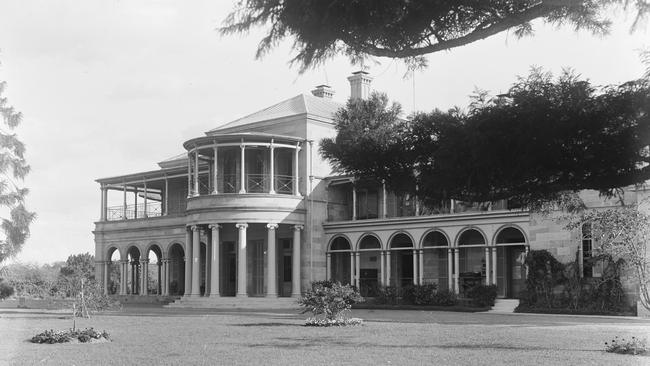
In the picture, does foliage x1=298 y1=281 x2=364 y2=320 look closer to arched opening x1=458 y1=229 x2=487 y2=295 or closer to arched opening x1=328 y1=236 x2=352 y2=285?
arched opening x1=458 y1=229 x2=487 y2=295

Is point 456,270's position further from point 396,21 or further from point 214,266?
point 396,21

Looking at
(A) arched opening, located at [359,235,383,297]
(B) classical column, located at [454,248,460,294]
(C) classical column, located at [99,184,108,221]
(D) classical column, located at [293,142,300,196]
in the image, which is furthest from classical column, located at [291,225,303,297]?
(C) classical column, located at [99,184,108,221]

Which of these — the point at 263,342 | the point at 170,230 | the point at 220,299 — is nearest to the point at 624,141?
the point at 263,342

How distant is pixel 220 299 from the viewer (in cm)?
3791

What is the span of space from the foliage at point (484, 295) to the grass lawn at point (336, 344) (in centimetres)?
716

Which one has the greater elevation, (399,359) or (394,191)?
(394,191)

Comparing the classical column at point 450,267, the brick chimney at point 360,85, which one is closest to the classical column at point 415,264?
the classical column at point 450,267

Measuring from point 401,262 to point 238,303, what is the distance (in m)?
8.33

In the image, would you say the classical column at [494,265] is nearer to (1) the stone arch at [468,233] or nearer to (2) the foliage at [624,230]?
(1) the stone arch at [468,233]

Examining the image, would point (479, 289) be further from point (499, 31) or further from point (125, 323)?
point (499, 31)

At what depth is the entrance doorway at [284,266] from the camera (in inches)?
1640

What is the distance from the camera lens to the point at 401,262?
1561 inches

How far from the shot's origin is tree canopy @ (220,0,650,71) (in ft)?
25.5

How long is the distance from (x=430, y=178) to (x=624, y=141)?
2.09 m
